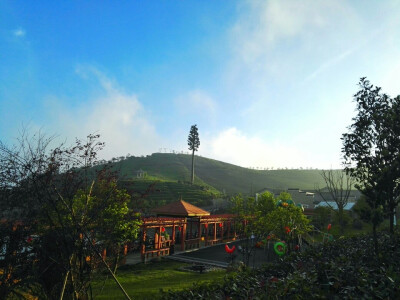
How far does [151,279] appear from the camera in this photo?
1475cm

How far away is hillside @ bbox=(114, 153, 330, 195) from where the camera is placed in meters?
104

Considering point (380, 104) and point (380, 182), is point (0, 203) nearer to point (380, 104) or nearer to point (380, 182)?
point (380, 182)

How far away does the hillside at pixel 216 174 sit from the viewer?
104m

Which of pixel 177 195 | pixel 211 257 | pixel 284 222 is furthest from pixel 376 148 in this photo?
pixel 177 195

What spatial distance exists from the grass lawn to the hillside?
256 feet

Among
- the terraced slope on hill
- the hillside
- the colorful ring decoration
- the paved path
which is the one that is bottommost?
the paved path

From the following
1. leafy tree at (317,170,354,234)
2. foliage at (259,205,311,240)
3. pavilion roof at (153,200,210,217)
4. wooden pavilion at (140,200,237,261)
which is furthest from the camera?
leafy tree at (317,170,354,234)

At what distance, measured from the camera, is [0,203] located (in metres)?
6.00

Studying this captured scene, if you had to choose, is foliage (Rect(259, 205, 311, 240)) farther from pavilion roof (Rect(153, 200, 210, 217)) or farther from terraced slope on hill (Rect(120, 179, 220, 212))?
→ terraced slope on hill (Rect(120, 179, 220, 212))

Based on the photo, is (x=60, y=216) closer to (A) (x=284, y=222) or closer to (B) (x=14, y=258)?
(B) (x=14, y=258)

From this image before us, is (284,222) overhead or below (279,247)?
overhead

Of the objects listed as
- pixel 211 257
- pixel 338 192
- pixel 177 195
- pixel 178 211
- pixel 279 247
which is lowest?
pixel 211 257

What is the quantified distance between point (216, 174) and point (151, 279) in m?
107

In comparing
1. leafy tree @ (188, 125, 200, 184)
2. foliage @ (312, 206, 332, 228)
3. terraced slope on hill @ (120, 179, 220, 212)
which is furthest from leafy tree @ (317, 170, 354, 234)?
leafy tree @ (188, 125, 200, 184)
